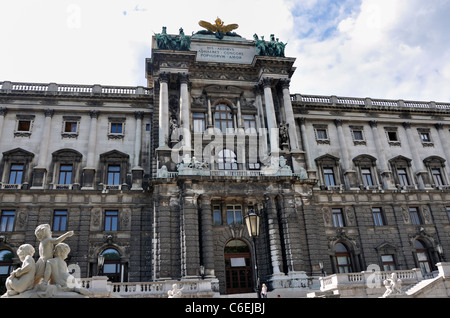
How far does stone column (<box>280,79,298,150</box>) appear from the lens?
119 ft

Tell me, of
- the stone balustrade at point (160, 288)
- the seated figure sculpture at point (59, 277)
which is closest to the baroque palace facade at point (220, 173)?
the stone balustrade at point (160, 288)

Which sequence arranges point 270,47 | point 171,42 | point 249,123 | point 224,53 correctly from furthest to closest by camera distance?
1. point 224,53
2. point 270,47
3. point 249,123
4. point 171,42

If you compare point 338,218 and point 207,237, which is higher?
point 338,218

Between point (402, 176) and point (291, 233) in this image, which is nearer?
point (291, 233)

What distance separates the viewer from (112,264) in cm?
3170

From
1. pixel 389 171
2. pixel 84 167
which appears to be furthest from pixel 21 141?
pixel 389 171

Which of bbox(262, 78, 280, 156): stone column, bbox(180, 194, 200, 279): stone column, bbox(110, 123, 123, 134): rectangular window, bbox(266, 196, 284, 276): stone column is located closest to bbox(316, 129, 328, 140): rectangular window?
bbox(262, 78, 280, 156): stone column

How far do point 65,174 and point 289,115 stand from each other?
75.5 feet

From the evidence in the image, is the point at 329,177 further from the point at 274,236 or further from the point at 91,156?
the point at 91,156

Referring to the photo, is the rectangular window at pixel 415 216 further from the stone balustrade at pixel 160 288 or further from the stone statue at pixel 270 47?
the stone balustrade at pixel 160 288

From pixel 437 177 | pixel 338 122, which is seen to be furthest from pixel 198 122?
pixel 437 177

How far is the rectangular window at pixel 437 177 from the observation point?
136 feet

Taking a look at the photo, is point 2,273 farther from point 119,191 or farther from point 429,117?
point 429,117
